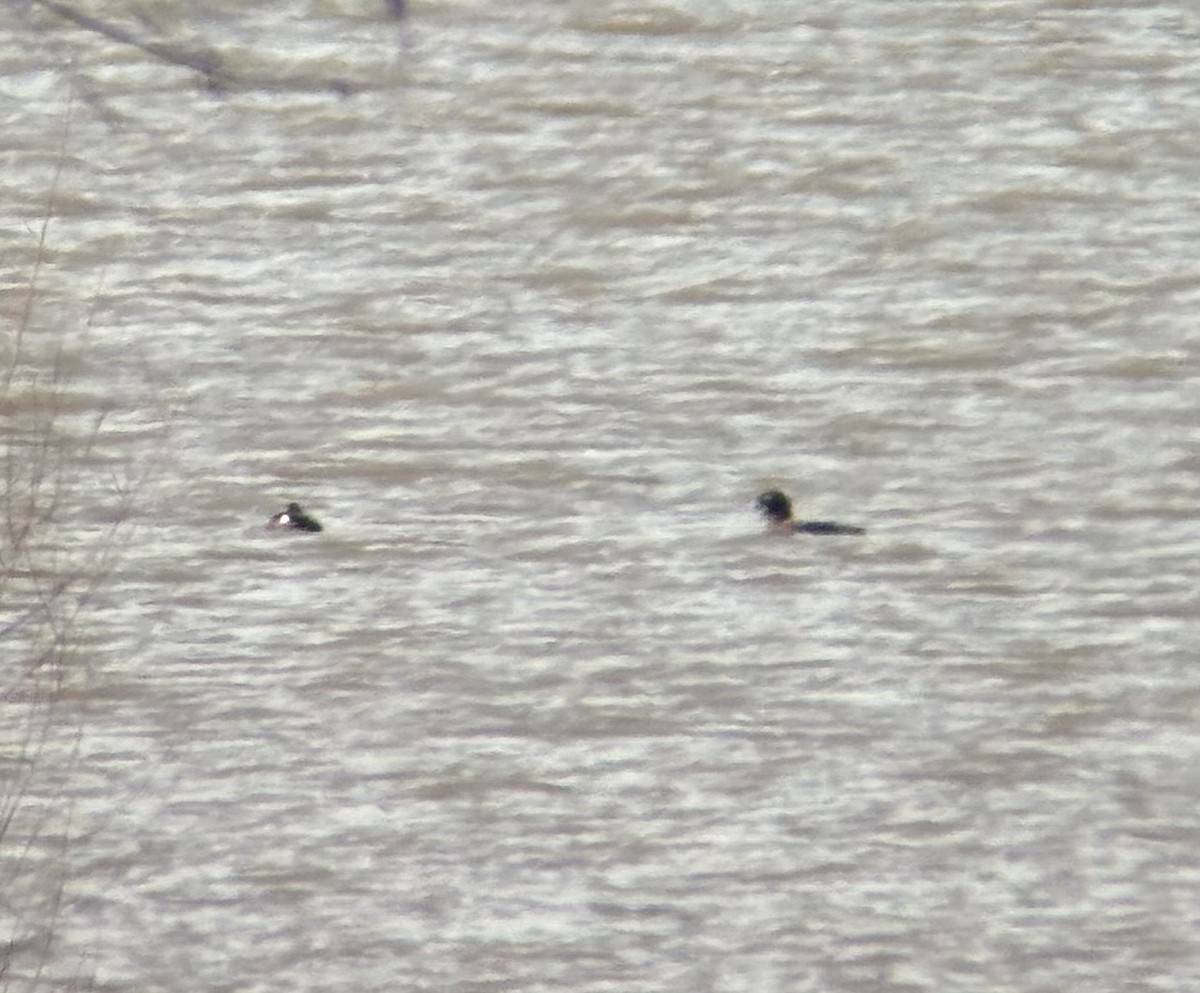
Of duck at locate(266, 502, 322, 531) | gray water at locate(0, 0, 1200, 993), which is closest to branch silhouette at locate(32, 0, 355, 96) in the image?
gray water at locate(0, 0, 1200, 993)

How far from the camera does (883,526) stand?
11.9ft

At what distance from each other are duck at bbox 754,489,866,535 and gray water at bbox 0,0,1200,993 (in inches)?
1.0

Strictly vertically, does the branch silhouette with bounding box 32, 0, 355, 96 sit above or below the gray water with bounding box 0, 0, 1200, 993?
above

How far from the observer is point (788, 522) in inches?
142

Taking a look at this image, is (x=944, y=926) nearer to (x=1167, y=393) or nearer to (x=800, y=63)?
(x=1167, y=393)

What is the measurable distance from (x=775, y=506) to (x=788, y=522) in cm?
4

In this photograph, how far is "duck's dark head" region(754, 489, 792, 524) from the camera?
3607mm

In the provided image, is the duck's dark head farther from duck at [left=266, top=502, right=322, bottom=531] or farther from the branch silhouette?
the branch silhouette

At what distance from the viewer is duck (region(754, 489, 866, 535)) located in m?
3.61

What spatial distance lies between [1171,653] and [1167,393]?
0.46m

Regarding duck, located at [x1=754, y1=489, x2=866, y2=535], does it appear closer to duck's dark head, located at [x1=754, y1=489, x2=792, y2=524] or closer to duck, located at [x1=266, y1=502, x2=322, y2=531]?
duck's dark head, located at [x1=754, y1=489, x2=792, y2=524]

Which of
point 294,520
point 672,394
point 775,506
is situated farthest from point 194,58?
point 775,506

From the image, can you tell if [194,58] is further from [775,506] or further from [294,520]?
[775,506]

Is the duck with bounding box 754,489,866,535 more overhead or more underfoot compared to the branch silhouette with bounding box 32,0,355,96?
more underfoot
